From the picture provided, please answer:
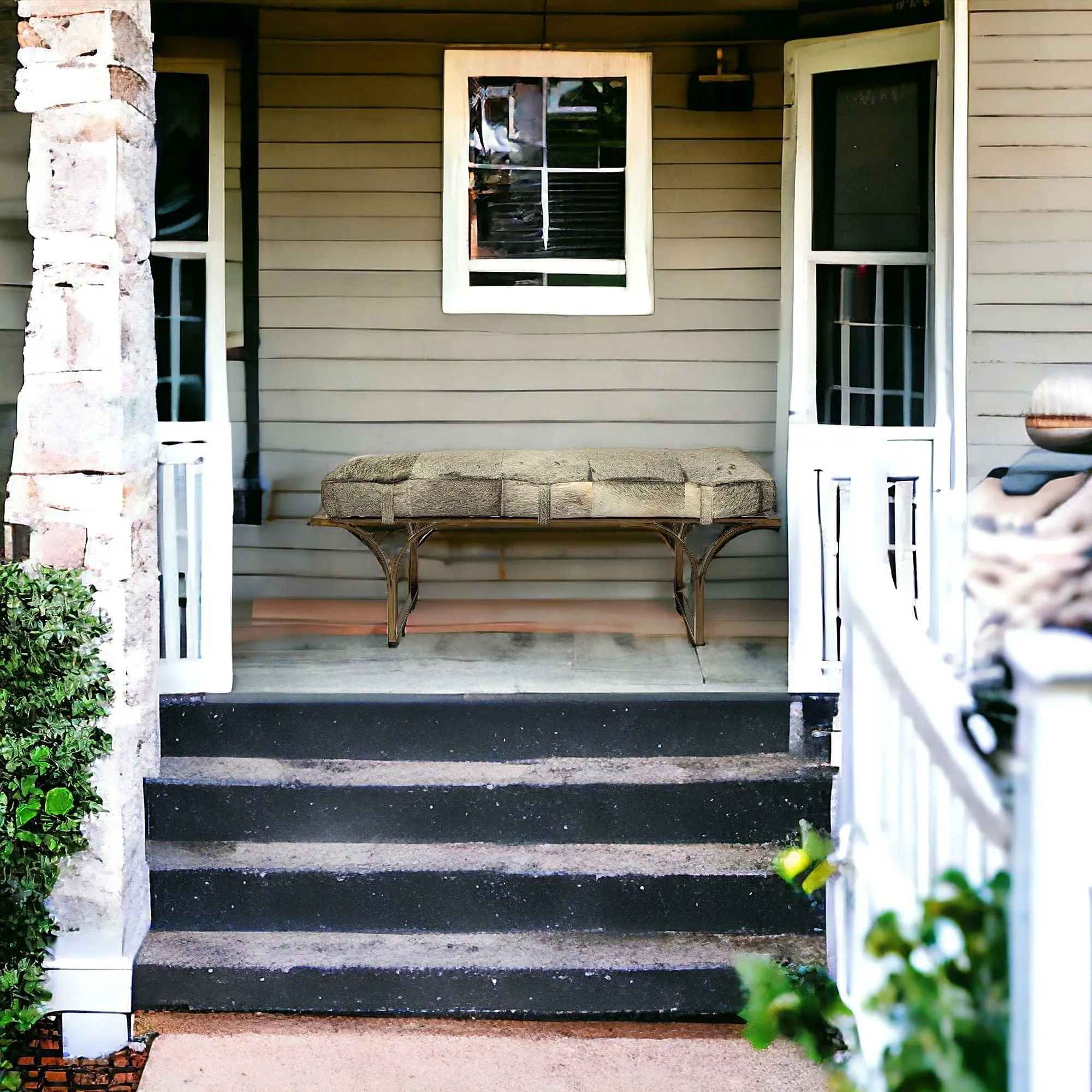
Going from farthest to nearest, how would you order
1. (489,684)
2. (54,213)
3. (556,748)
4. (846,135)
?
(846,135)
(489,684)
(556,748)
(54,213)

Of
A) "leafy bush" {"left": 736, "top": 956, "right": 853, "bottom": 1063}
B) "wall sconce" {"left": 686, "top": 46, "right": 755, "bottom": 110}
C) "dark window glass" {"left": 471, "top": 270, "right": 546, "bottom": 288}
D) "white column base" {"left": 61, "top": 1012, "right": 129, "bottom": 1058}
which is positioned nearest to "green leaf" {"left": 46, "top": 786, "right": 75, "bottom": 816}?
"white column base" {"left": 61, "top": 1012, "right": 129, "bottom": 1058}

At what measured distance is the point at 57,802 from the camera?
2.93 metres

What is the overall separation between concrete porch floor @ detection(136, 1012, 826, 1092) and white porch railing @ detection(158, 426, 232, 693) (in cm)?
96

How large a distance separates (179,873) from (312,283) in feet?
9.02

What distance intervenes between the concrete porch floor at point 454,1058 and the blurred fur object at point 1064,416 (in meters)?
1.63

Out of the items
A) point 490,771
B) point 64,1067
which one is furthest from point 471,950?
point 64,1067

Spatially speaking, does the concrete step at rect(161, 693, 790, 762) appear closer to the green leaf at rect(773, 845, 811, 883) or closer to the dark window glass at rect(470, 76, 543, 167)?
the green leaf at rect(773, 845, 811, 883)

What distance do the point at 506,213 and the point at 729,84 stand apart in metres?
1.05

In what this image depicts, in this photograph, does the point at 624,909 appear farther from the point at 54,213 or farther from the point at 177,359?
the point at 177,359

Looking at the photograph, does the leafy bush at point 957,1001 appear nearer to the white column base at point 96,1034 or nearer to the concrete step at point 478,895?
the concrete step at point 478,895

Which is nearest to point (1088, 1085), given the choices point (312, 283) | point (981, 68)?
point (981, 68)

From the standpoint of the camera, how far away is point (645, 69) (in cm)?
502

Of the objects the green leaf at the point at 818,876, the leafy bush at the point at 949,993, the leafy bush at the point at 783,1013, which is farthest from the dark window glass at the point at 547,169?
the leafy bush at the point at 949,993

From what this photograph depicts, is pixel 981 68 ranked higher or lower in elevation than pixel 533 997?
higher
